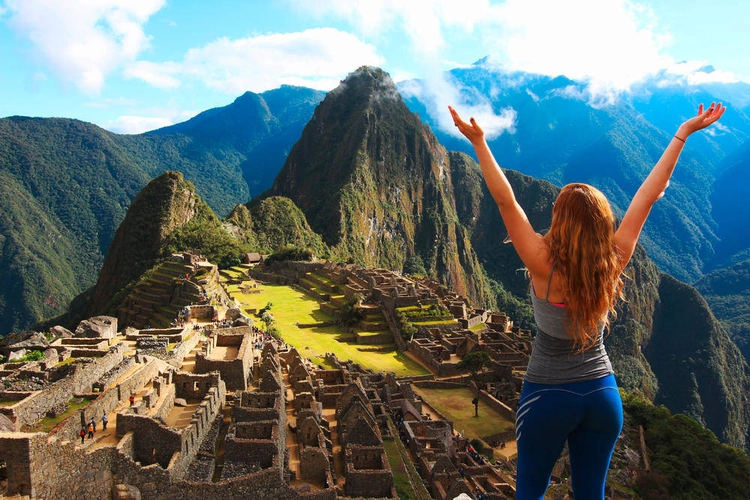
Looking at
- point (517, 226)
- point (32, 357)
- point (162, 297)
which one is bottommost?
point (32, 357)

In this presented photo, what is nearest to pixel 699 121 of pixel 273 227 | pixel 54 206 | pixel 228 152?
pixel 273 227

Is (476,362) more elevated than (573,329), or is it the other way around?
(573,329)

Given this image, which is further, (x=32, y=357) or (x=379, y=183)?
(x=379, y=183)

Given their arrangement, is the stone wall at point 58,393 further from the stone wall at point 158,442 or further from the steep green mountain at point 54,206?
the steep green mountain at point 54,206

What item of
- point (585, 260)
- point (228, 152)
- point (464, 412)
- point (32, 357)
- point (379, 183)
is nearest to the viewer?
point (585, 260)

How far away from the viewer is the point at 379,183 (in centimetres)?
14638

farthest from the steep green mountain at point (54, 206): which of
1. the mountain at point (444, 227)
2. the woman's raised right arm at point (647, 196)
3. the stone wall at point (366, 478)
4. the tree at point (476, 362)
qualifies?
the woman's raised right arm at point (647, 196)

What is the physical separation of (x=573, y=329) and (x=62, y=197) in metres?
109

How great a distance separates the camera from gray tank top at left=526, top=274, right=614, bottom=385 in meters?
3.30

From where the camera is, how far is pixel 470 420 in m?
25.8

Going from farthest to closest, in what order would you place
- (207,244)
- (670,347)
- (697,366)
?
(670,347), (697,366), (207,244)

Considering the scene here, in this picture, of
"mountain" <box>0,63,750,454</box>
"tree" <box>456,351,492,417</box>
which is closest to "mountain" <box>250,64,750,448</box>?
"mountain" <box>0,63,750,454</box>

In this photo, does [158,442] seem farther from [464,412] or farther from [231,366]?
[464,412]

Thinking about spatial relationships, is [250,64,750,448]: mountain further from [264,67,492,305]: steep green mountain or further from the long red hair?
the long red hair
